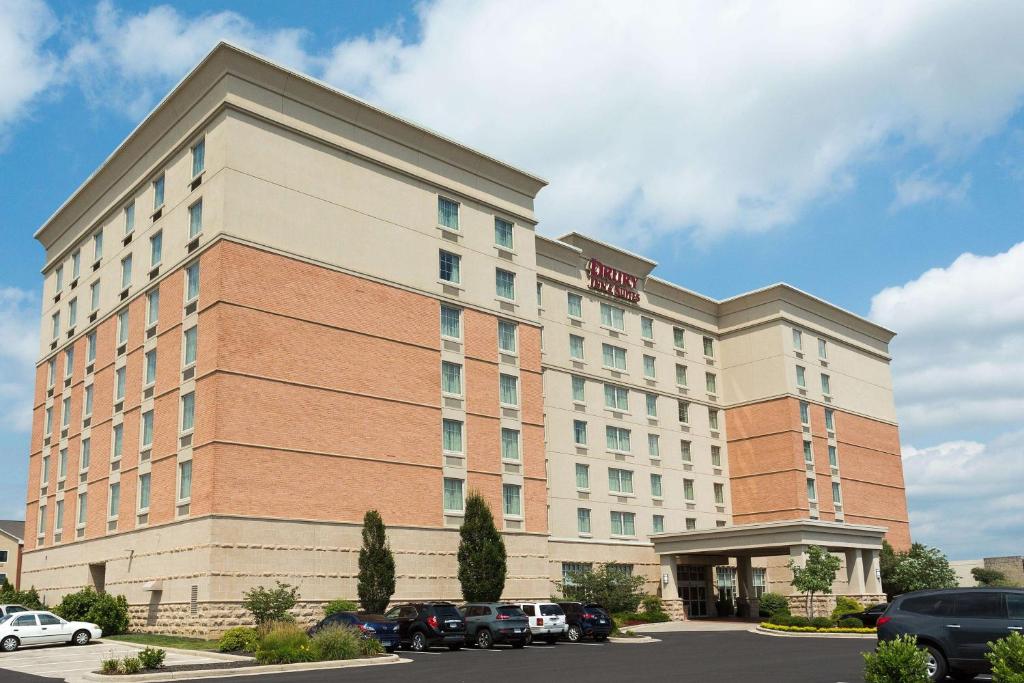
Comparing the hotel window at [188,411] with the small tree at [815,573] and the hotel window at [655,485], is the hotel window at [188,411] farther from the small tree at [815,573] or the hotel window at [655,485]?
the hotel window at [655,485]

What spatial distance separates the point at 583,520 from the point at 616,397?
30.2ft

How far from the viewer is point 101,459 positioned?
1978 inches

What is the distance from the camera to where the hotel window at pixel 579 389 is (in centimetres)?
6247

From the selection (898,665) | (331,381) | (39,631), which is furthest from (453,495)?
(898,665)

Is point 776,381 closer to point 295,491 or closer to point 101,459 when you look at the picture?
point 295,491

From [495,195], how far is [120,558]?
26.9 meters

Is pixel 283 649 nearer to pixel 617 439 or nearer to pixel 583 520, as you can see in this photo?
pixel 583 520

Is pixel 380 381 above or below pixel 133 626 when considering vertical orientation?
above

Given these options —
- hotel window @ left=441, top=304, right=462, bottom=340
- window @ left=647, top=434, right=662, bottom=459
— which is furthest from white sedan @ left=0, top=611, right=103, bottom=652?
window @ left=647, top=434, right=662, bottom=459

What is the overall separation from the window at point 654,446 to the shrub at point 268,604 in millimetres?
32924

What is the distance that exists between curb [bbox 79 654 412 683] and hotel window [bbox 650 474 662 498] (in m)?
36.7

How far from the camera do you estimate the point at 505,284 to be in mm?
54531

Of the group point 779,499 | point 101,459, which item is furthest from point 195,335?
point 779,499

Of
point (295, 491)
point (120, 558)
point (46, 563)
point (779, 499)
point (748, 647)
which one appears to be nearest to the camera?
point (748, 647)
